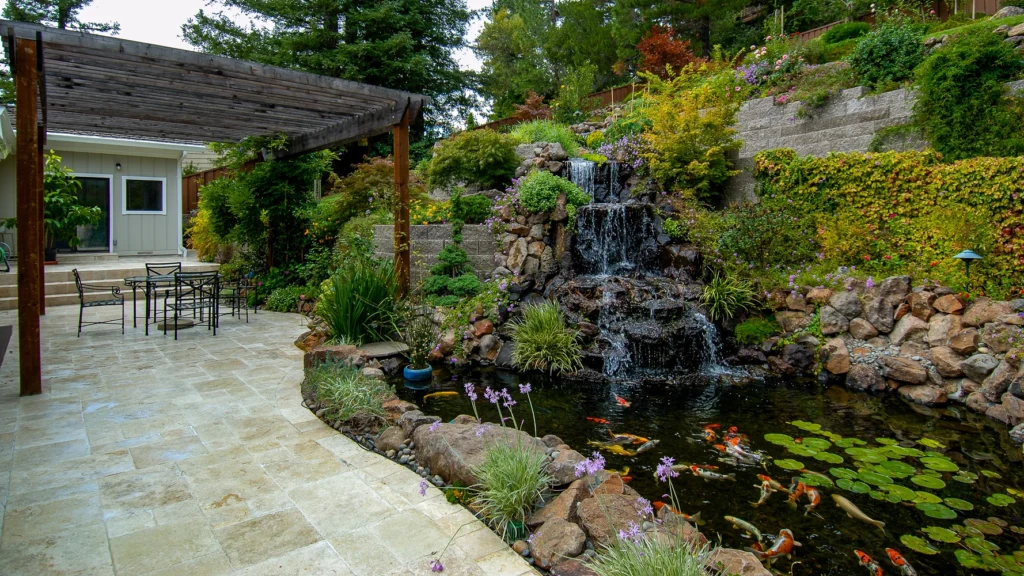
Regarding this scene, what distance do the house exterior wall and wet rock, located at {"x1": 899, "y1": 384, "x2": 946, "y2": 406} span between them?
46.6 ft

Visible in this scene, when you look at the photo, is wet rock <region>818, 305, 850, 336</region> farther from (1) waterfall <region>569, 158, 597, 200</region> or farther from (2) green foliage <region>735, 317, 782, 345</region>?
(1) waterfall <region>569, 158, 597, 200</region>

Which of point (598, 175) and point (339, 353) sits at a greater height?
point (598, 175)

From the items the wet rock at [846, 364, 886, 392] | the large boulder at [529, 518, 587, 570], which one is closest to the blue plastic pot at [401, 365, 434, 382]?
the large boulder at [529, 518, 587, 570]

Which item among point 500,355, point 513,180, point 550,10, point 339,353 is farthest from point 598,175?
point 550,10

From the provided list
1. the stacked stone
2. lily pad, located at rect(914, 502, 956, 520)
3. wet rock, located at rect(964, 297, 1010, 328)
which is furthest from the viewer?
wet rock, located at rect(964, 297, 1010, 328)

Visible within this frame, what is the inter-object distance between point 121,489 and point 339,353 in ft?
6.91

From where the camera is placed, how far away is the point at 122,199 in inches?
490

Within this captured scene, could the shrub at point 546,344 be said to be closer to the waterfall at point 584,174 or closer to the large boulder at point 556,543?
the waterfall at point 584,174

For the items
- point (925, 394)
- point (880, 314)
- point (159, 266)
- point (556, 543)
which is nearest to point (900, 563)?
point (556, 543)

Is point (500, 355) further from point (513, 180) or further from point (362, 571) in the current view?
point (362, 571)

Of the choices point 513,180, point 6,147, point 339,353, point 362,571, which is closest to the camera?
point 362,571

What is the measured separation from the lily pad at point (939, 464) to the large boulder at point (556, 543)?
2.97 m

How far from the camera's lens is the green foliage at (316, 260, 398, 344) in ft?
19.2

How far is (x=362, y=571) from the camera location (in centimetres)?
226
